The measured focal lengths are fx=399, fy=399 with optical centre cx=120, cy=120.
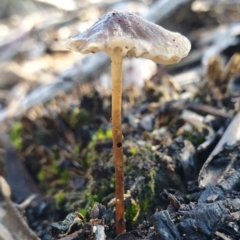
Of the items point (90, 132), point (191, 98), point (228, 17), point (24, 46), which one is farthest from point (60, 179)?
point (228, 17)

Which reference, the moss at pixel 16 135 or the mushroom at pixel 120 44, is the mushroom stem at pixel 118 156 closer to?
the mushroom at pixel 120 44

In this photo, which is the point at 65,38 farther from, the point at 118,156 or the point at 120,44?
the point at 120,44

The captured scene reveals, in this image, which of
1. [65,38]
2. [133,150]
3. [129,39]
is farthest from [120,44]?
[65,38]

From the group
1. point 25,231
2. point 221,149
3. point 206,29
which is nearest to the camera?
point 25,231

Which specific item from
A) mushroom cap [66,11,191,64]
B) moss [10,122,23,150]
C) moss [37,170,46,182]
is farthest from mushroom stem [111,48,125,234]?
moss [10,122,23,150]

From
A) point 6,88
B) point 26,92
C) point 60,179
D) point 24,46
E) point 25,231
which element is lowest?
point 25,231

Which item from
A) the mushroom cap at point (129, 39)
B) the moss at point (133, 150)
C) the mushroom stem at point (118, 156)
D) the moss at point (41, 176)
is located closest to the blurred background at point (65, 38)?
the moss at point (41, 176)

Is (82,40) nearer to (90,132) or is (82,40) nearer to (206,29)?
(90,132)
